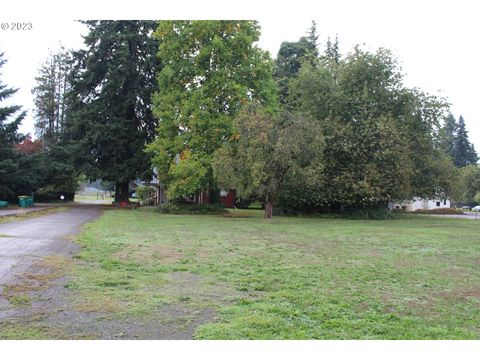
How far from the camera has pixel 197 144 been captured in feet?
88.4

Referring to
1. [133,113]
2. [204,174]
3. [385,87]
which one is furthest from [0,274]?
[133,113]

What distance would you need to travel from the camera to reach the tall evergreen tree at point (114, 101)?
111 feet

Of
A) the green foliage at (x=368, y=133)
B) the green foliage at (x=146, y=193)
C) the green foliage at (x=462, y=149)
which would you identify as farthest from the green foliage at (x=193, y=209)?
the green foliage at (x=462, y=149)

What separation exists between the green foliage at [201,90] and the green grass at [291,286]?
15.4 meters

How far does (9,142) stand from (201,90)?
49.7 feet

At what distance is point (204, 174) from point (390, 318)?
21.5 m

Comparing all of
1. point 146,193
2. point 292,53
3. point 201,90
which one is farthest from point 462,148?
point 201,90

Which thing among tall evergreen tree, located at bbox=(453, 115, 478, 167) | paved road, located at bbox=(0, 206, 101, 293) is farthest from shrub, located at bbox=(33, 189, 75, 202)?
tall evergreen tree, located at bbox=(453, 115, 478, 167)

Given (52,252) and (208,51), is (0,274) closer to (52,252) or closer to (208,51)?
(52,252)

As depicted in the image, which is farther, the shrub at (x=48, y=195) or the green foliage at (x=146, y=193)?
the green foliage at (x=146, y=193)

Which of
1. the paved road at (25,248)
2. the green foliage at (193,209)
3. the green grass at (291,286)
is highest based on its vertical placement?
the green foliage at (193,209)

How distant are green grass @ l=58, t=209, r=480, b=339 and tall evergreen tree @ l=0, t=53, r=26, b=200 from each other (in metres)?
22.4

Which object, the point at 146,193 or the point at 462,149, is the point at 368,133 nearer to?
the point at 146,193

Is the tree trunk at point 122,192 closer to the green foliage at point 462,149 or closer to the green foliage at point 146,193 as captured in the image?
the green foliage at point 146,193
